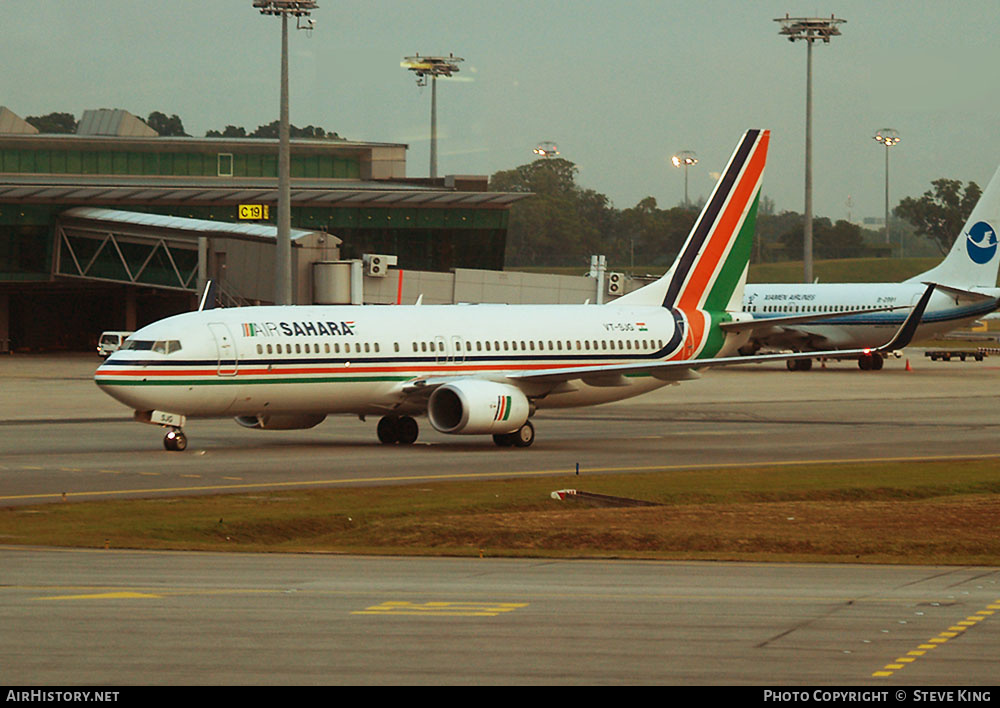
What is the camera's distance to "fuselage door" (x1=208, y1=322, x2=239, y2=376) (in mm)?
39250

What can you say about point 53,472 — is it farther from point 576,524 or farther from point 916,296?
point 916,296

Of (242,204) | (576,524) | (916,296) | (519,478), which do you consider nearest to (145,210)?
(242,204)

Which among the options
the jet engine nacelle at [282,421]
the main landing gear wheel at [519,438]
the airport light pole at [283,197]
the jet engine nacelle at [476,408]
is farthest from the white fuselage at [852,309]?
the jet engine nacelle at [282,421]

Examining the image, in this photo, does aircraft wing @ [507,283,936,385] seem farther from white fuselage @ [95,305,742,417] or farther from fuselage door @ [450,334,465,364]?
fuselage door @ [450,334,465,364]

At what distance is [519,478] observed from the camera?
34656mm

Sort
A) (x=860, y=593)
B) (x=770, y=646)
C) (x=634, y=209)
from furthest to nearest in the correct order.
→ (x=634, y=209) → (x=860, y=593) → (x=770, y=646)

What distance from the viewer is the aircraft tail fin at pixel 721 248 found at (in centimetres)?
4900

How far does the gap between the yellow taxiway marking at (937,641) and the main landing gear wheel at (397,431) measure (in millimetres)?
26881

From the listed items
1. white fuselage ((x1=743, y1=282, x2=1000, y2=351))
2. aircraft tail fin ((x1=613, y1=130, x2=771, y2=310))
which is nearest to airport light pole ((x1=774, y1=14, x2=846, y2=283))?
white fuselage ((x1=743, y1=282, x2=1000, y2=351))

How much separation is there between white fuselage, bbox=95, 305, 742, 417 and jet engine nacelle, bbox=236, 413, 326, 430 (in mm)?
1247

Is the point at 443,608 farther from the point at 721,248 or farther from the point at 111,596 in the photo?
the point at 721,248

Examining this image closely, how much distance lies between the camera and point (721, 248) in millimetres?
49781

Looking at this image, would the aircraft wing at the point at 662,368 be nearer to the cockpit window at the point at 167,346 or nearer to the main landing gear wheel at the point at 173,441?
the main landing gear wheel at the point at 173,441
